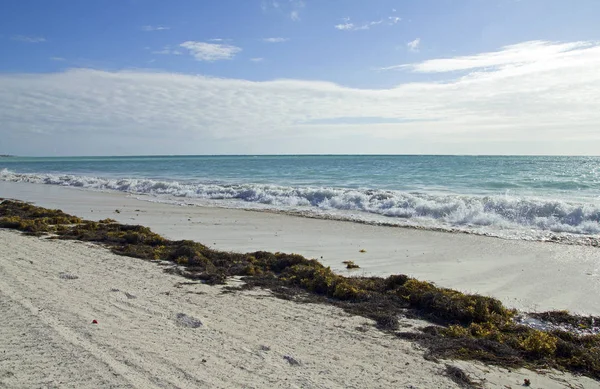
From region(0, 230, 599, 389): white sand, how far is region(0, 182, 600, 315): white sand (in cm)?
260

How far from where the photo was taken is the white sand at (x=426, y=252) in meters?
7.21

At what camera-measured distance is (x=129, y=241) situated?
10.1 m

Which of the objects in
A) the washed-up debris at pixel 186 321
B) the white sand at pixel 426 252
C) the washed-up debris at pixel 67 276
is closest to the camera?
the washed-up debris at pixel 186 321

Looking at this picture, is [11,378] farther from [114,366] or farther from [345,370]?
[345,370]

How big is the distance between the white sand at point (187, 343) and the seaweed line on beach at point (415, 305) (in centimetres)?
28

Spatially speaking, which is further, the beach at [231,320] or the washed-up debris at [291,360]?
the washed-up debris at [291,360]

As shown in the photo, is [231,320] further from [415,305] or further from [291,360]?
[415,305]

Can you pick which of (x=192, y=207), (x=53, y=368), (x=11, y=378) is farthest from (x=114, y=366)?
(x=192, y=207)

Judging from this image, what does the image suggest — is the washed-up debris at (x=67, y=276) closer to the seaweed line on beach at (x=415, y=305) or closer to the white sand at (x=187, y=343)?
the white sand at (x=187, y=343)

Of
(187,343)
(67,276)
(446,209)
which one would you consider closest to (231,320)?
(187,343)

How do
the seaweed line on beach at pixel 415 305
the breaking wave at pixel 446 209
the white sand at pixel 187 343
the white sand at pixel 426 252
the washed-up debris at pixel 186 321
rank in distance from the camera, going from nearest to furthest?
the white sand at pixel 187 343 < the seaweed line on beach at pixel 415 305 < the washed-up debris at pixel 186 321 < the white sand at pixel 426 252 < the breaking wave at pixel 446 209

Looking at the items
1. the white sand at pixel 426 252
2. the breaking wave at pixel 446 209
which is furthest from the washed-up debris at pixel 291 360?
the breaking wave at pixel 446 209

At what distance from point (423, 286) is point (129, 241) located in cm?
686

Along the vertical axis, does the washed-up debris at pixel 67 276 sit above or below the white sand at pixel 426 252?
above
